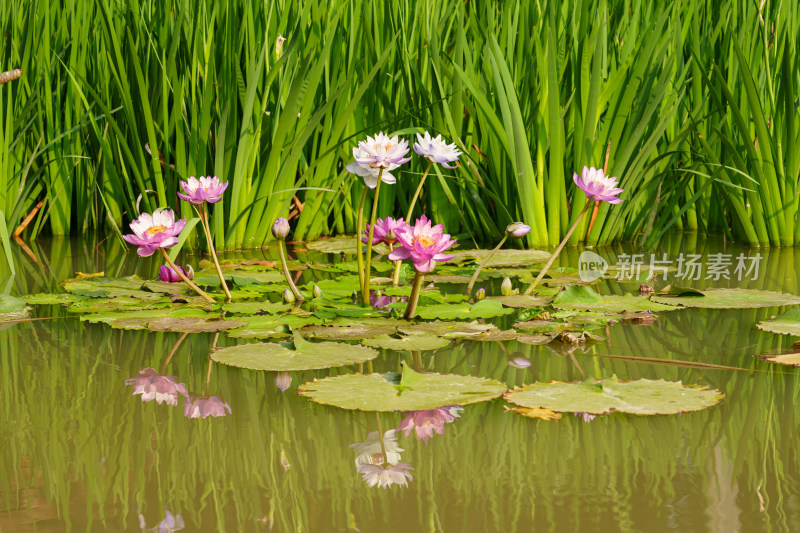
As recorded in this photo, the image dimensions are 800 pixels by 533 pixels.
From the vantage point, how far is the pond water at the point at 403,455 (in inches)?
33.9

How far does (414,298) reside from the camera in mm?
1690

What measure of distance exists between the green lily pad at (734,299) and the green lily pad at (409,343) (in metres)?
0.61

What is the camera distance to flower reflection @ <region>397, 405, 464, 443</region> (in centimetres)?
109

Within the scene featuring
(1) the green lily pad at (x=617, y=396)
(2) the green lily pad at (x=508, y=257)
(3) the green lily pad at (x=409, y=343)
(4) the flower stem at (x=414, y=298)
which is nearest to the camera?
(1) the green lily pad at (x=617, y=396)

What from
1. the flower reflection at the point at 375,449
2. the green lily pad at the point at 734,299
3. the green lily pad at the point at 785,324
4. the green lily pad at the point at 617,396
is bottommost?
the flower reflection at the point at 375,449

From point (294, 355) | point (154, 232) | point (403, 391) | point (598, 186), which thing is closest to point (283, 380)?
point (294, 355)

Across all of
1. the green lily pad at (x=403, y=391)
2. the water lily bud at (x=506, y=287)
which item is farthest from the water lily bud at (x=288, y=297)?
the green lily pad at (x=403, y=391)

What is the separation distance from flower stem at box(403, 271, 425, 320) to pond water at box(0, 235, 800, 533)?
0.19 metres

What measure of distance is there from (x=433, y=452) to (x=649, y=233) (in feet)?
6.60

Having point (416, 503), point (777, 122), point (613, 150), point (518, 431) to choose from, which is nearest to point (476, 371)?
point (518, 431)

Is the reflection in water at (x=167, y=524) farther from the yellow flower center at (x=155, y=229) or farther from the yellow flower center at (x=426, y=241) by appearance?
the yellow flower center at (x=155, y=229)

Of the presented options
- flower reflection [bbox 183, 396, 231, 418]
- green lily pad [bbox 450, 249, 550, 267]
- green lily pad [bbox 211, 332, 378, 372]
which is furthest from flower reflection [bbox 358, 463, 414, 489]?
green lily pad [bbox 450, 249, 550, 267]

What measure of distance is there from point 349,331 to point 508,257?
921 mm

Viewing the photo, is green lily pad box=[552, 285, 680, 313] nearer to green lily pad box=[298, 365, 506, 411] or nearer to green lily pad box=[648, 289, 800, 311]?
green lily pad box=[648, 289, 800, 311]
